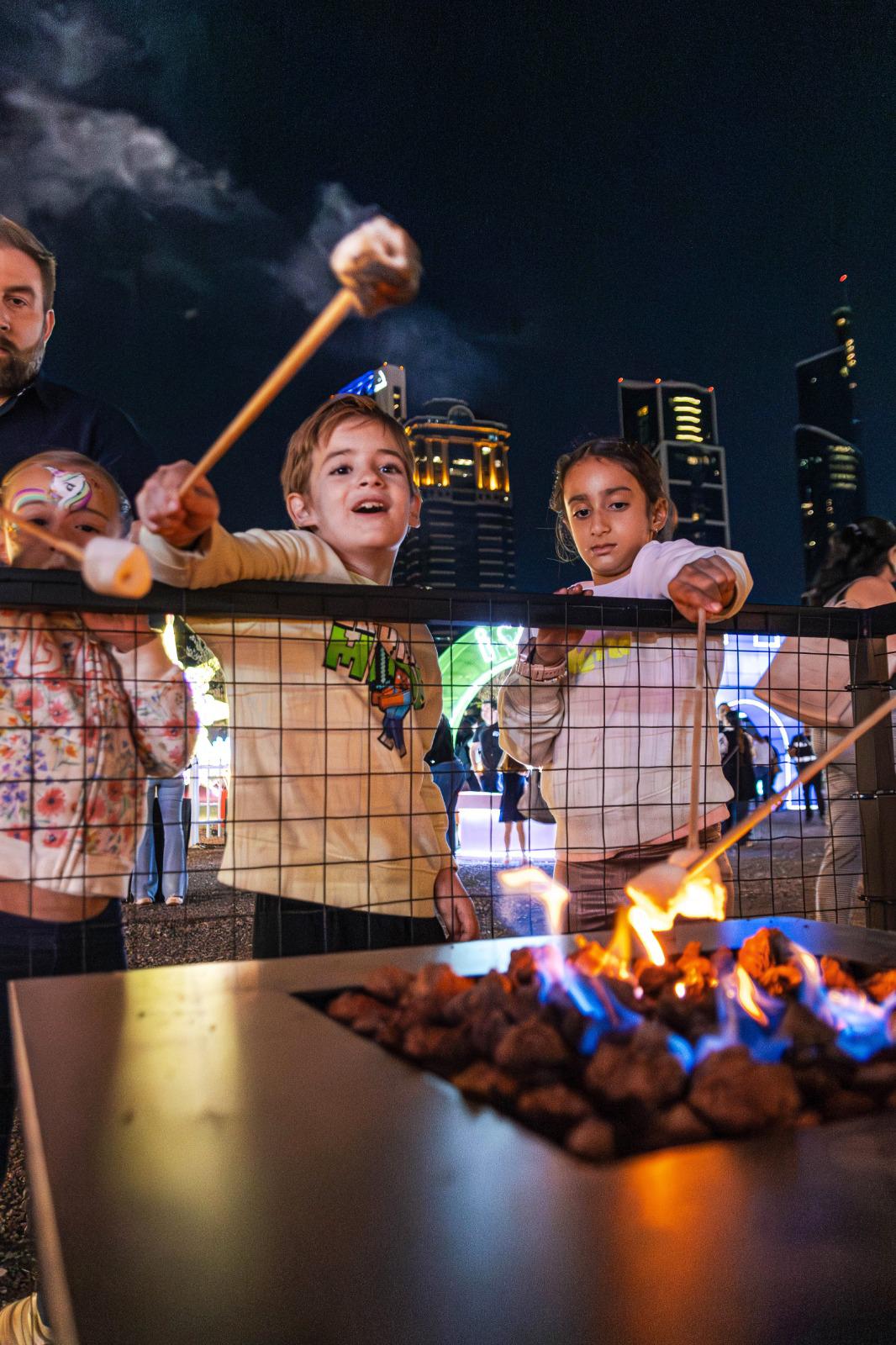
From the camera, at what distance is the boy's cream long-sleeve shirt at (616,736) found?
189 cm

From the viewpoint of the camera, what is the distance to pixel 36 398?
243 centimetres

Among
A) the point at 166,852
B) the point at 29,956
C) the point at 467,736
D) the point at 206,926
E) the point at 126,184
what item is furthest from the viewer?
the point at 126,184

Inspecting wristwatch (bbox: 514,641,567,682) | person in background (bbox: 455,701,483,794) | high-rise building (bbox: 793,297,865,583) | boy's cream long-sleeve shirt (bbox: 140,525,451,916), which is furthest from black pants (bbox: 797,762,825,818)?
high-rise building (bbox: 793,297,865,583)

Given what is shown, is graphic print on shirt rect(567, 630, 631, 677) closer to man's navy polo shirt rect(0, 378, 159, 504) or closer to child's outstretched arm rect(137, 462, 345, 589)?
child's outstretched arm rect(137, 462, 345, 589)

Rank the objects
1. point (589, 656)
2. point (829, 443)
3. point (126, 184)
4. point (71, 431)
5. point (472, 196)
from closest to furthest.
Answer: point (589, 656) → point (71, 431) → point (126, 184) → point (472, 196) → point (829, 443)

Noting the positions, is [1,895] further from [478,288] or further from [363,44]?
[478,288]

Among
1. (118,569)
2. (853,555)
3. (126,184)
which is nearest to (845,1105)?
(118,569)

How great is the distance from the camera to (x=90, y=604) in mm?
1286

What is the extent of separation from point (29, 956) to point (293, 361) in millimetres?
1083

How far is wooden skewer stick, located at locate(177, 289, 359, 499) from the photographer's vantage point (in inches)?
25.2

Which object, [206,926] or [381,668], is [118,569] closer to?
[381,668]

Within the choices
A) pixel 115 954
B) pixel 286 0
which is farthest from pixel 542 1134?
pixel 286 0

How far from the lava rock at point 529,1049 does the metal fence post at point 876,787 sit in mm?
1099

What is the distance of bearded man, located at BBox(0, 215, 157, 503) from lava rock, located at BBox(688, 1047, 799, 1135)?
1888 mm
